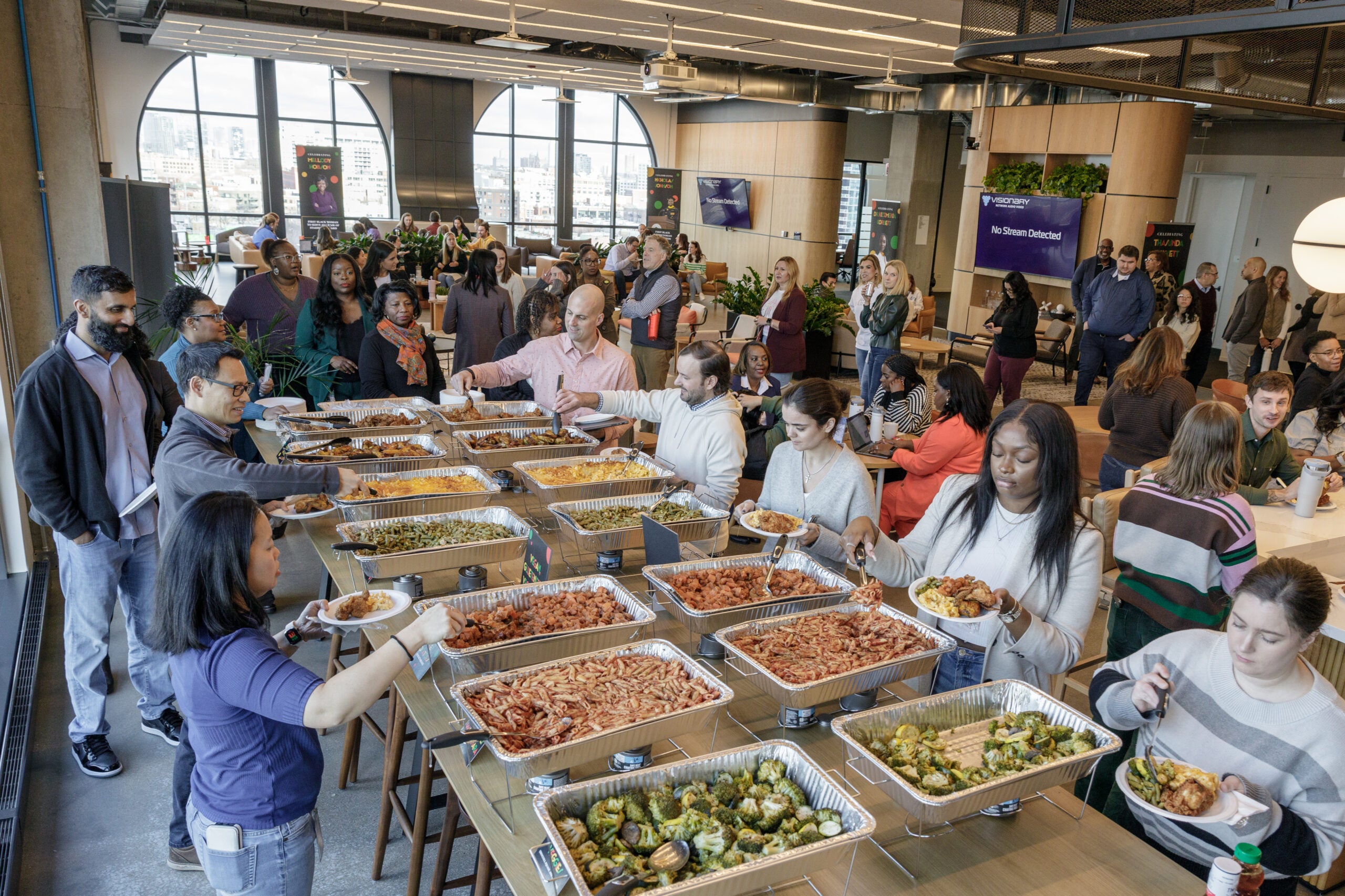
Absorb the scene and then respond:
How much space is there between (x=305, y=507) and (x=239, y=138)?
599 inches

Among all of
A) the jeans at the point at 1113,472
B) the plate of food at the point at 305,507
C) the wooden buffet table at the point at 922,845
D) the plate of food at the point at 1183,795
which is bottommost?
the jeans at the point at 1113,472

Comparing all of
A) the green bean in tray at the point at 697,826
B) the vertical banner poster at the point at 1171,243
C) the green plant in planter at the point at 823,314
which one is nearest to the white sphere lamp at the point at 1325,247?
the green bean in tray at the point at 697,826

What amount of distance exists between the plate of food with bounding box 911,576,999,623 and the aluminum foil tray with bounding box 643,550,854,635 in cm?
28

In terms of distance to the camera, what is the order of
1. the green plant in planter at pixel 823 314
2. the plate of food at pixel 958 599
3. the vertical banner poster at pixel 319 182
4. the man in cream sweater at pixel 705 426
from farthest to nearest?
the vertical banner poster at pixel 319 182, the green plant in planter at pixel 823 314, the man in cream sweater at pixel 705 426, the plate of food at pixel 958 599

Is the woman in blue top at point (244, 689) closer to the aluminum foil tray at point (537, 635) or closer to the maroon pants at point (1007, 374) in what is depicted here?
the aluminum foil tray at point (537, 635)

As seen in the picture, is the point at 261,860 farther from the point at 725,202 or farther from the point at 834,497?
the point at 725,202

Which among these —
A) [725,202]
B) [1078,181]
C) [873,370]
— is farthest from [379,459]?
[725,202]

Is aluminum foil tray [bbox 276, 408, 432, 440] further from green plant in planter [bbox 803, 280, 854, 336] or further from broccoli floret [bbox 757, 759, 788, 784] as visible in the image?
green plant in planter [bbox 803, 280, 854, 336]

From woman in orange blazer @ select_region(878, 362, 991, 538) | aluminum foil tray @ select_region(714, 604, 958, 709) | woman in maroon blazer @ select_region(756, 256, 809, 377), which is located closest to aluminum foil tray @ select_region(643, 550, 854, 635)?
aluminum foil tray @ select_region(714, 604, 958, 709)

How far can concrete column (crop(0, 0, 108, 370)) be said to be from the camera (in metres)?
4.32

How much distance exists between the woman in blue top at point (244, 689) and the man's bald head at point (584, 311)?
235 cm

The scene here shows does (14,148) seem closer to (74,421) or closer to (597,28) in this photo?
(74,421)

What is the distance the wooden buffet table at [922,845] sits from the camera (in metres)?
1.47

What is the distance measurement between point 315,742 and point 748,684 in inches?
36.3
